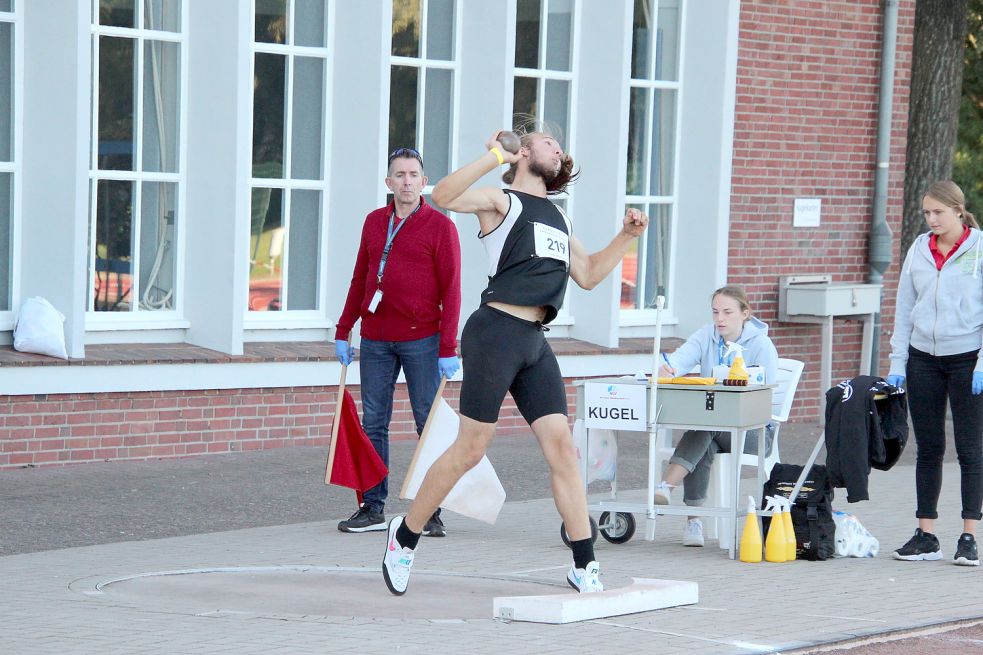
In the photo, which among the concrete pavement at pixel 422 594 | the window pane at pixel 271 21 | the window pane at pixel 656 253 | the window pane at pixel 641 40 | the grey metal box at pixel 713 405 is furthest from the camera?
the window pane at pixel 656 253

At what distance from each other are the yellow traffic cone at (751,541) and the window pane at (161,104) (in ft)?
17.3

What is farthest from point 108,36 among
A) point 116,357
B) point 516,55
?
point 516,55

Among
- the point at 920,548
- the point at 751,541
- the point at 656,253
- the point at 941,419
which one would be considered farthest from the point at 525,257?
the point at 656,253

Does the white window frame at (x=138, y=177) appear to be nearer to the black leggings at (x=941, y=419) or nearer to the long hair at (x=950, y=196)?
the black leggings at (x=941, y=419)

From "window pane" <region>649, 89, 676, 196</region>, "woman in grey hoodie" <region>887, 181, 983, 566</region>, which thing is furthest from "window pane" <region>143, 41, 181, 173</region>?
"woman in grey hoodie" <region>887, 181, 983, 566</region>

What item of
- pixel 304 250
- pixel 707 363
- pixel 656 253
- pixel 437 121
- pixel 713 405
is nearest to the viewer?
pixel 713 405

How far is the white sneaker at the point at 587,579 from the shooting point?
6.77 m

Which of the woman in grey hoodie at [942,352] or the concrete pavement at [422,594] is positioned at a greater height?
the woman in grey hoodie at [942,352]

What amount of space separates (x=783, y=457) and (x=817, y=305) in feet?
7.22

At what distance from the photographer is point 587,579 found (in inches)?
267

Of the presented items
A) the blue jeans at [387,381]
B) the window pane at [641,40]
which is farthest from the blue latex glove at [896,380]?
the window pane at [641,40]

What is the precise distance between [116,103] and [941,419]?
19.4ft

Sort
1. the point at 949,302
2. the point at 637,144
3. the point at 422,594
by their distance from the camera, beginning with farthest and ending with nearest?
1. the point at 637,144
2. the point at 949,302
3. the point at 422,594

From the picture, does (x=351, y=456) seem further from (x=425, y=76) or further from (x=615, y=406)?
(x=425, y=76)
